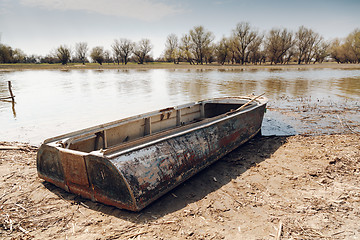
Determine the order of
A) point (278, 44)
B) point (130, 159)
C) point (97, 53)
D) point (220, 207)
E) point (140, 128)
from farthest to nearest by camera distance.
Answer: point (97, 53)
point (278, 44)
point (140, 128)
point (220, 207)
point (130, 159)

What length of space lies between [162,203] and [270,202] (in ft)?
5.79

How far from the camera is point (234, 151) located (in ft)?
19.9

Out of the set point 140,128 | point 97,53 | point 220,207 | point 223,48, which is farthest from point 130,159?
point 97,53

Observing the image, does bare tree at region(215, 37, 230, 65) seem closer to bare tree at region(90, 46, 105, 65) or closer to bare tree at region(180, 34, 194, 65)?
bare tree at region(180, 34, 194, 65)

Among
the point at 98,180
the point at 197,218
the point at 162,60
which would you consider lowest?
the point at 197,218

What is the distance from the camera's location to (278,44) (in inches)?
2606

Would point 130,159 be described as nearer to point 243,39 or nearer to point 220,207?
point 220,207

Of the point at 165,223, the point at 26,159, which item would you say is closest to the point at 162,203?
the point at 165,223

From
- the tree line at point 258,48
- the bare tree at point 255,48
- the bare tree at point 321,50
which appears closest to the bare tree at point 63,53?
the tree line at point 258,48

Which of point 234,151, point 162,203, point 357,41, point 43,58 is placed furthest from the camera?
point 43,58

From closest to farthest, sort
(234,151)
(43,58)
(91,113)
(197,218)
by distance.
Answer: (197,218)
(234,151)
(91,113)
(43,58)

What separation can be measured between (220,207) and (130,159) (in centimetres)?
161

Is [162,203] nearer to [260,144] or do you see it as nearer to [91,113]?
[260,144]

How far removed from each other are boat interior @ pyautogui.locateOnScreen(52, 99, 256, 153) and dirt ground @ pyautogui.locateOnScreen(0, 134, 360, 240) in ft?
3.18
